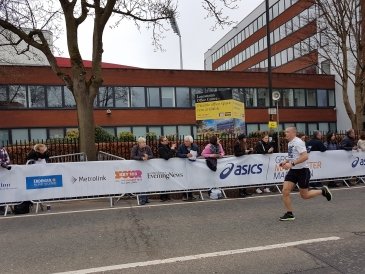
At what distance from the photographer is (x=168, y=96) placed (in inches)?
1265

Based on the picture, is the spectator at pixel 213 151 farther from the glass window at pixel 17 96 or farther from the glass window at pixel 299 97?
the glass window at pixel 299 97

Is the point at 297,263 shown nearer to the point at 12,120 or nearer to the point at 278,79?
the point at 12,120

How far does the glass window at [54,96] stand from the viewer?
28.9 m

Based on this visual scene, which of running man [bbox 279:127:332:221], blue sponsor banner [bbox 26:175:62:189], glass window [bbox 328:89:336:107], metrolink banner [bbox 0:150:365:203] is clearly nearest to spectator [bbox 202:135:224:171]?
metrolink banner [bbox 0:150:365:203]

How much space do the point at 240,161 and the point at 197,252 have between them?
6.11m

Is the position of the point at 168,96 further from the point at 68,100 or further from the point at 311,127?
the point at 311,127

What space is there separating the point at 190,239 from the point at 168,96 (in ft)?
85.8

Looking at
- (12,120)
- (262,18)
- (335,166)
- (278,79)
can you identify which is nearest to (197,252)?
(335,166)

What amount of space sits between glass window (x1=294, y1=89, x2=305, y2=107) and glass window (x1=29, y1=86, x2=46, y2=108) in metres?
20.9

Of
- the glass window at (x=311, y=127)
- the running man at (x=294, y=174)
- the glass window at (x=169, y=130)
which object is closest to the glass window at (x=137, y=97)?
the glass window at (x=169, y=130)

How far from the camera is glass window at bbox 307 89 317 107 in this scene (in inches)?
1449

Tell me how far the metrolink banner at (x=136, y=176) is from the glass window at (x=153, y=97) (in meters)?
20.2

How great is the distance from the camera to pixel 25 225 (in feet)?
26.8

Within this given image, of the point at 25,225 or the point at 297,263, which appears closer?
the point at 297,263
